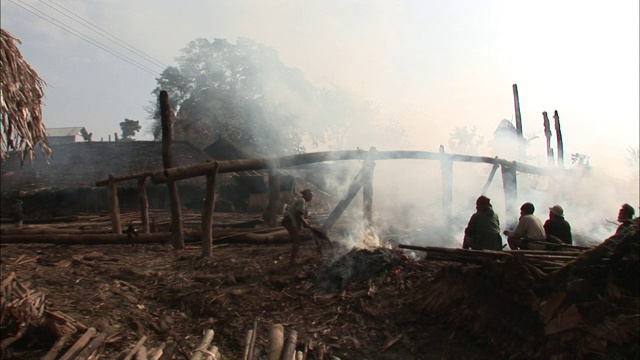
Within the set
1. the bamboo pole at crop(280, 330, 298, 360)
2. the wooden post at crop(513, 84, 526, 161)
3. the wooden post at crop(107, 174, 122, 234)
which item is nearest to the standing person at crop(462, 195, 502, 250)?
the bamboo pole at crop(280, 330, 298, 360)

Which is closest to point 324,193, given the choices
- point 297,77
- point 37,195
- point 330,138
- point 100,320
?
point 330,138

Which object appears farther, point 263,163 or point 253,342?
point 263,163

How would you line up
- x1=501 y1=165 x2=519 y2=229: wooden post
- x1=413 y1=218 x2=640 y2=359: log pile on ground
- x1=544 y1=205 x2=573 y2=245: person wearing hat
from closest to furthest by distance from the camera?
x1=413 y1=218 x2=640 y2=359: log pile on ground → x1=544 y1=205 x2=573 y2=245: person wearing hat → x1=501 y1=165 x2=519 y2=229: wooden post

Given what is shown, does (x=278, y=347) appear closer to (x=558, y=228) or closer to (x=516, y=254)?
(x=516, y=254)

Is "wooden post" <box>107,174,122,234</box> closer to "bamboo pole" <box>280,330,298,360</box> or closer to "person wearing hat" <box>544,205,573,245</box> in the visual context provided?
"bamboo pole" <box>280,330,298,360</box>

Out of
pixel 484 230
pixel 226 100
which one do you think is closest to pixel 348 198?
pixel 484 230

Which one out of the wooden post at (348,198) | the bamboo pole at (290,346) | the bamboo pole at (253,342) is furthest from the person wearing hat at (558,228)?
the bamboo pole at (253,342)

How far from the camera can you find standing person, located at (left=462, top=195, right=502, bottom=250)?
6.93 meters

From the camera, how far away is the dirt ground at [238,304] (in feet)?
17.8

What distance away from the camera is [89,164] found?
26.0 meters

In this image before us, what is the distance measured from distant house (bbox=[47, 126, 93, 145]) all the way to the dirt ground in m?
49.4

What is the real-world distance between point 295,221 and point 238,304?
2.22 m

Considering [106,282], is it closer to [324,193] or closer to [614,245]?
[614,245]

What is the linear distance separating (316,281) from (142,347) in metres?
2.87
